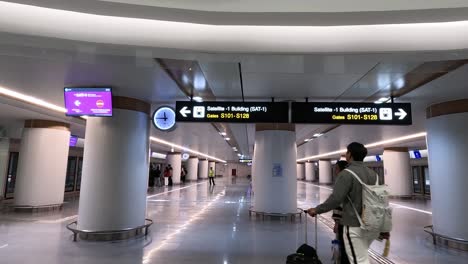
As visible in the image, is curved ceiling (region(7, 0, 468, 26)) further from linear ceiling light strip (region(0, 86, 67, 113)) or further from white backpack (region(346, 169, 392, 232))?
linear ceiling light strip (region(0, 86, 67, 113))

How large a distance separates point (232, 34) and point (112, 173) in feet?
15.3

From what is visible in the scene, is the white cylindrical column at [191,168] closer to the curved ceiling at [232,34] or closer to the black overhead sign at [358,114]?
the black overhead sign at [358,114]

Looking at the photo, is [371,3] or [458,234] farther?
[458,234]

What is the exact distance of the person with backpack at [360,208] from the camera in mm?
3094

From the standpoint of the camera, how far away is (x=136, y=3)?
3.44m

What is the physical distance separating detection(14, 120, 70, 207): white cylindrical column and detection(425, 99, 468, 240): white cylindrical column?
1249 cm

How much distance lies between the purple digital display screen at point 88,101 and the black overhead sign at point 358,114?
3997mm

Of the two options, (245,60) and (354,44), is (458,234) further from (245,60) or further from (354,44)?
(245,60)

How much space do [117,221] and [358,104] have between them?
5977mm

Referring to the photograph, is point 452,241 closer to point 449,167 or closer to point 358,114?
point 449,167

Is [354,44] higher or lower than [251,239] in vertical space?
higher

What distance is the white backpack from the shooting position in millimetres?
3078

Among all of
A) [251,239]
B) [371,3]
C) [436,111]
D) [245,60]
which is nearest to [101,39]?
[245,60]

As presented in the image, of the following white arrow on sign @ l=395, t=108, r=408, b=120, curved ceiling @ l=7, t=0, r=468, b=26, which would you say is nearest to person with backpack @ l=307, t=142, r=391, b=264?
curved ceiling @ l=7, t=0, r=468, b=26
